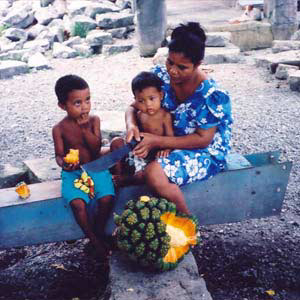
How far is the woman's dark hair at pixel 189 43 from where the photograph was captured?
8.87 ft

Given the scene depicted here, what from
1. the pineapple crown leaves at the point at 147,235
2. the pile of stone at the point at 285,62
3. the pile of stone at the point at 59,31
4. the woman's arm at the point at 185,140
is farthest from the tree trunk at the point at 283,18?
the pineapple crown leaves at the point at 147,235

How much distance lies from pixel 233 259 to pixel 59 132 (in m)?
1.43

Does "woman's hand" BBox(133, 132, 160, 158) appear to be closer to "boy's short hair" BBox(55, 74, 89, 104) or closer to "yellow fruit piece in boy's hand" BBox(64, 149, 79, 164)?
"yellow fruit piece in boy's hand" BBox(64, 149, 79, 164)

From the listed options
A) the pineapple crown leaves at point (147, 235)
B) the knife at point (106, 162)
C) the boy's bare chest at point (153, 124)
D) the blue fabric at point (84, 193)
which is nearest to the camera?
the pineapple crown leaves at point (147, 235)

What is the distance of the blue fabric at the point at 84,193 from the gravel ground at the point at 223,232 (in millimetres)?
587

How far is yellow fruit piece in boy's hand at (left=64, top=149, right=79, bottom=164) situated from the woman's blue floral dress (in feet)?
1.63

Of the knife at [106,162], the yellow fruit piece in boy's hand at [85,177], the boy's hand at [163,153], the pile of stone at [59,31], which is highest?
the knife at [106,162]

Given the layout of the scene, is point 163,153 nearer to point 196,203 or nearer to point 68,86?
point 196,203

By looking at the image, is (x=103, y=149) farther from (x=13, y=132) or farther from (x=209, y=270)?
(x=13, y=132)

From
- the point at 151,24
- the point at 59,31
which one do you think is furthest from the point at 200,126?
the point at 59,31

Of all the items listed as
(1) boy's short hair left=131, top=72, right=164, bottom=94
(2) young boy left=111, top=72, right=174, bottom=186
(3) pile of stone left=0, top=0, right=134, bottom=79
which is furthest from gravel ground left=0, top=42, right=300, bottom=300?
(3) pile of stone left=0, top=0, right=134, bottom=79

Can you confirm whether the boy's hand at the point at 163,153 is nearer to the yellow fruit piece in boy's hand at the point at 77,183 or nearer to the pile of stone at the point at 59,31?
the yellow fruit piece in boy's hand at the point at 77,183

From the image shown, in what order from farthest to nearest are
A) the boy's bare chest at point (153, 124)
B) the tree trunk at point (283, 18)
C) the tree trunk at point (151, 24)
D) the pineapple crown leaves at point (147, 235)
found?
the tree trunk at point (283, 18)
the tree trunk at point (151, 24)
the boy's bare chest at point (153, 124)
the pineapple crown leaves at point (147, 235)

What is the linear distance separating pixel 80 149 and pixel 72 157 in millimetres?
210
